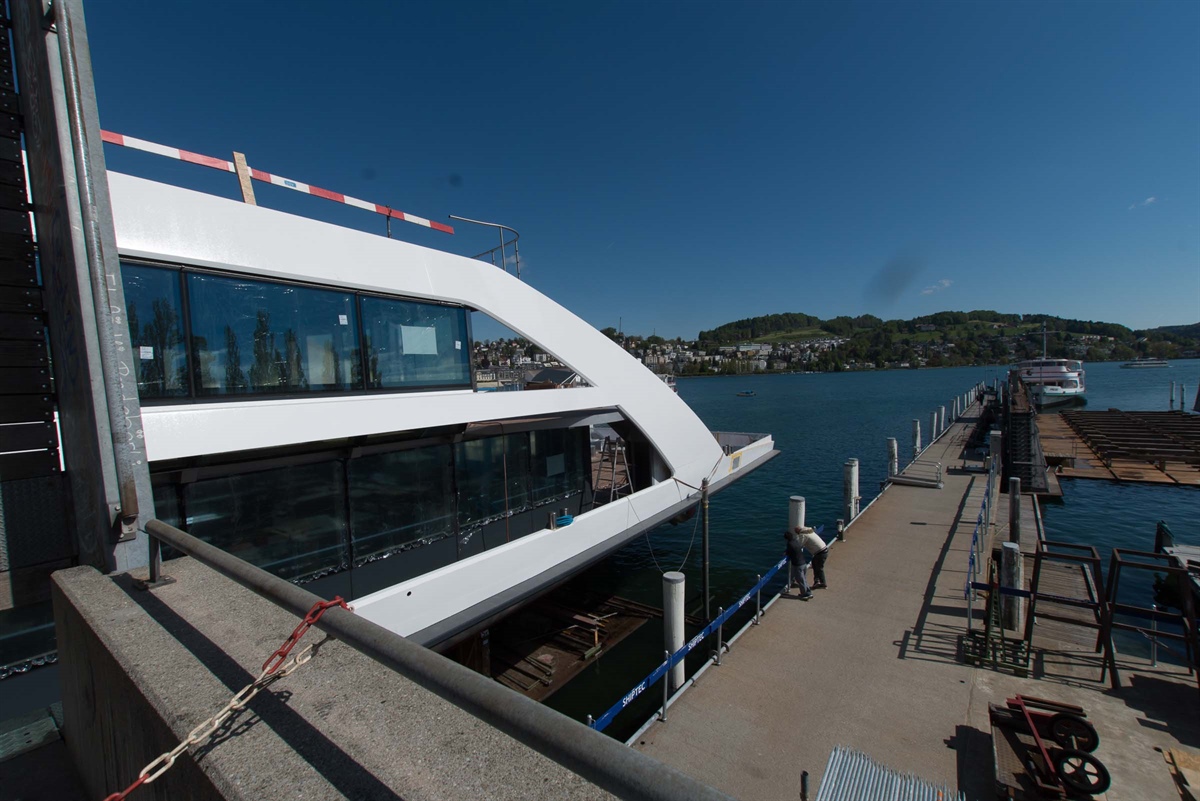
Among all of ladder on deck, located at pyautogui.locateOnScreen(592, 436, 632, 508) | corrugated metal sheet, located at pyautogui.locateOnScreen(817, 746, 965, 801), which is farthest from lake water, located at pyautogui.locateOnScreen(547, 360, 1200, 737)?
corrugated metal sheet, located at pyautogui.locateOnScreen(817, 746, 965, 801)

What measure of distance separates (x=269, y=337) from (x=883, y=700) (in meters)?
7.38

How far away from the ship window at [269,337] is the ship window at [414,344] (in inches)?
8.6

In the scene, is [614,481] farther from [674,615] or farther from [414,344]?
[414,344]

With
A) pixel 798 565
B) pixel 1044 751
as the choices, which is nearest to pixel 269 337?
pixel 798 565

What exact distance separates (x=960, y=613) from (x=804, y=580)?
210 centimetres

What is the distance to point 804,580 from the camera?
8.13m

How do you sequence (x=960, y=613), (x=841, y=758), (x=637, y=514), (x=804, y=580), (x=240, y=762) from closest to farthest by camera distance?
1. (x=240, y=762)
2. (x=841, y=758)
3. (x=960, y=613)
4. (x=804, y=580)
5. (x=637, y=514)

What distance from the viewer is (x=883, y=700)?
5586 millimetres

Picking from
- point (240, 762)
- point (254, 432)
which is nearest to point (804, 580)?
point (254, 432)

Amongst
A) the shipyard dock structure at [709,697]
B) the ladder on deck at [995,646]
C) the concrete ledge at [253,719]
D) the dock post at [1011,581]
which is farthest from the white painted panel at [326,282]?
the dock post at [1011,581]

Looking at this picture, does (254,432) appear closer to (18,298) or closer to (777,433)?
(18,298)

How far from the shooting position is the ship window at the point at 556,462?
8.55 meters

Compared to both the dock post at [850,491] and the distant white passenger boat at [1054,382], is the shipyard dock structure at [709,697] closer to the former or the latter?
the dock post at [850,491]

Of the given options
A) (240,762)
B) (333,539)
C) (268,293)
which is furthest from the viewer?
(333,539)
